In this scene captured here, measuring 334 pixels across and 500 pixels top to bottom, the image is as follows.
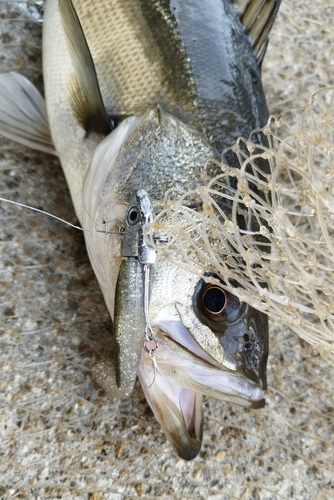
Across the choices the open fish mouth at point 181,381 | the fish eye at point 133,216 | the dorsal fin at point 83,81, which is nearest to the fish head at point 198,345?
the open fish mouth at point 181,381

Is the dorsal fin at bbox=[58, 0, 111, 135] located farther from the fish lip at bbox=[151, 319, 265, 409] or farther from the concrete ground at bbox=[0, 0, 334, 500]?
the fish lip at bbox=[151, 319, 265, 409]

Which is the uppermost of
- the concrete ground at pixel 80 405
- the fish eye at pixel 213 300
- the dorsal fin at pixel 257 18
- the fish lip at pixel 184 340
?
the dorsal fin at pixel 257 18

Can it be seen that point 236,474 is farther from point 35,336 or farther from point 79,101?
point 79,101

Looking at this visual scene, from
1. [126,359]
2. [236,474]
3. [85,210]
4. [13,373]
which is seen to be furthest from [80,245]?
[236,474]

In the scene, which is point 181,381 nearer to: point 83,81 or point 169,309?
point 169,309

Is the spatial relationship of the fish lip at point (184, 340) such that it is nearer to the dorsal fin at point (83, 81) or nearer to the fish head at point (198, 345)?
the fish head at point (198, 345)
